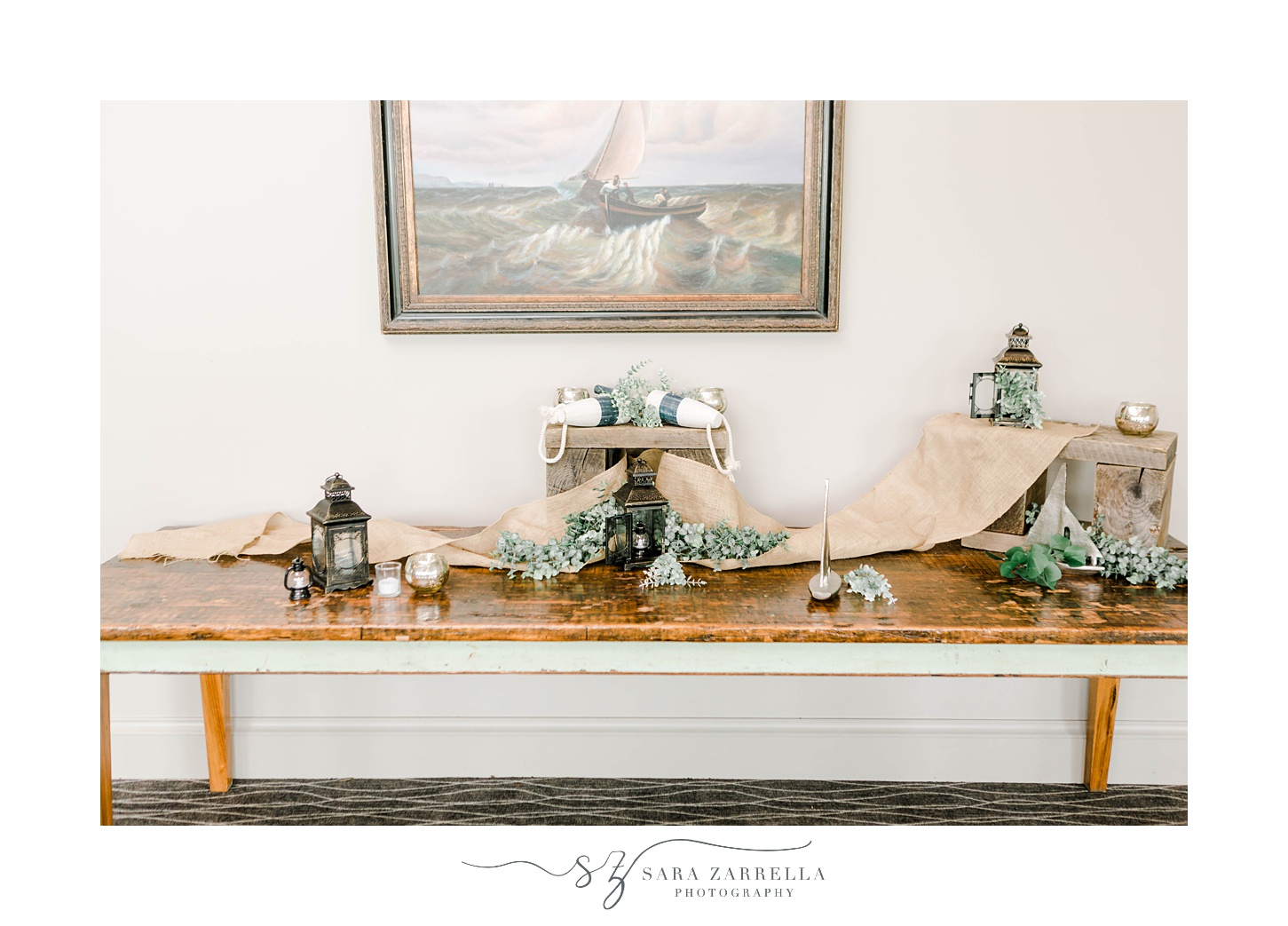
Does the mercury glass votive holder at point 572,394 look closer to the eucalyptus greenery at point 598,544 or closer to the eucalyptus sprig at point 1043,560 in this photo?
the eucalyptus greenery at point 598,544

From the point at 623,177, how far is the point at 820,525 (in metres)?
1.11

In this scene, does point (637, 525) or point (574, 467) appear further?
point (574, 467)

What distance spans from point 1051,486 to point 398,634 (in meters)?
1.66

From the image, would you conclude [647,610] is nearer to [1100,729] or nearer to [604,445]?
[604,445]

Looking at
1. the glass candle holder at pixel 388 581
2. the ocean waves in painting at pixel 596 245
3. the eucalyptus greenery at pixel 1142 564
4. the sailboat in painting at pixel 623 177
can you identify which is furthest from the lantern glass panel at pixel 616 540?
the eucalyptus greenery at pixel 1142 564

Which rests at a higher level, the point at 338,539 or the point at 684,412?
the point at 684,412

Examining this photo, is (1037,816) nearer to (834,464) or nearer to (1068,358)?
(834,464)

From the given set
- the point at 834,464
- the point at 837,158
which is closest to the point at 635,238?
the point at 837,158

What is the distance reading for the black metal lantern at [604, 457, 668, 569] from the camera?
1.92 metres

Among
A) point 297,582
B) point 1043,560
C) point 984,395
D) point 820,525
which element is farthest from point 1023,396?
point 297,582

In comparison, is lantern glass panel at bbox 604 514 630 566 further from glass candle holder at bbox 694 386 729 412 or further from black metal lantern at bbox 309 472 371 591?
black metal lantern at bbox 309 472 371 591

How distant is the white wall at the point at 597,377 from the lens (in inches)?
85.7

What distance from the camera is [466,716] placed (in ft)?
7.95

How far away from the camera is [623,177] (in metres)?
2.14
